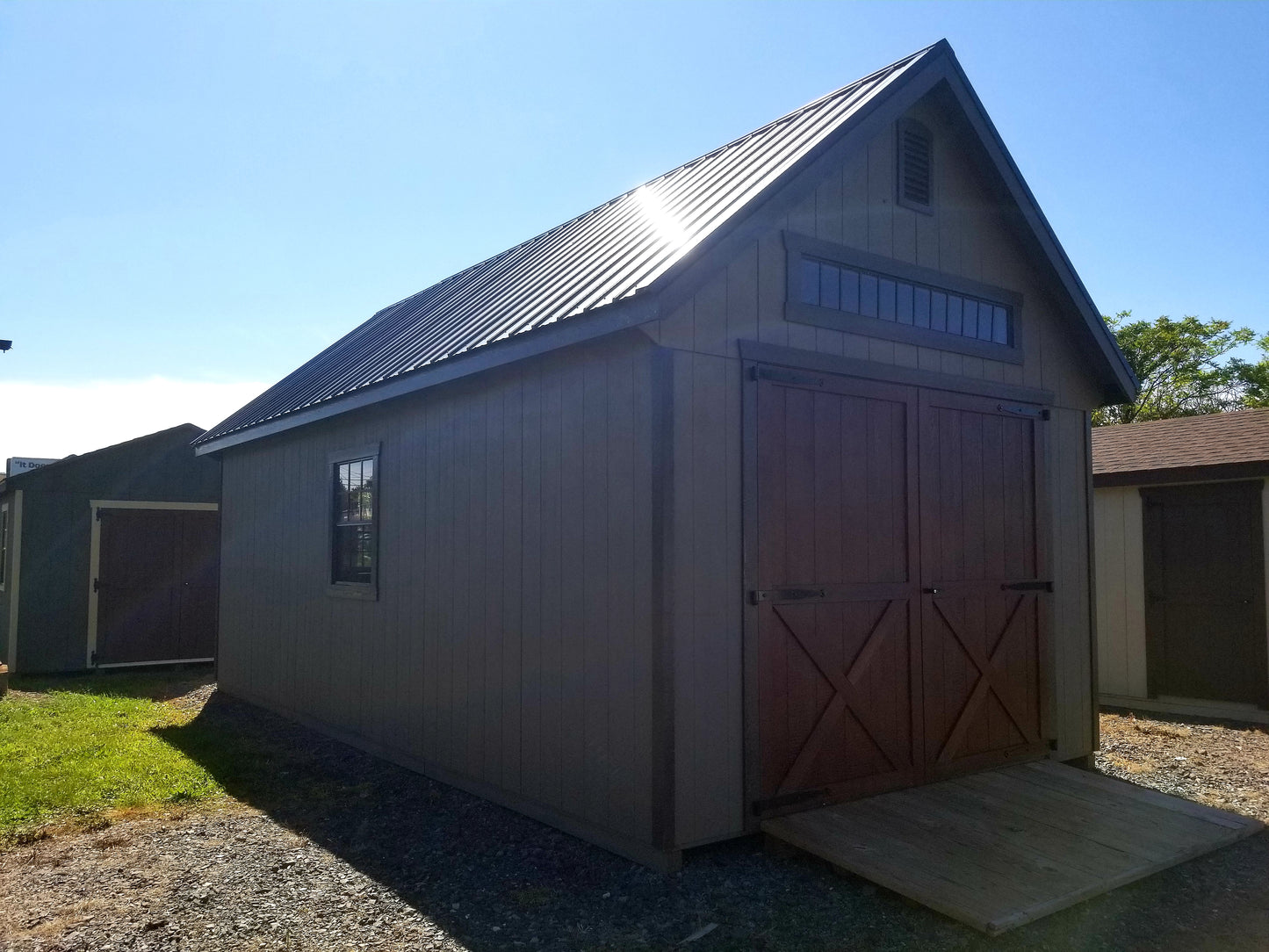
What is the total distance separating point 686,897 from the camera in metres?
4.72

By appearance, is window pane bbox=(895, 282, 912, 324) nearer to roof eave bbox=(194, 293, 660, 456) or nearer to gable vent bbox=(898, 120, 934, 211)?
gable vent bbox=(898, 120, 934, 211)

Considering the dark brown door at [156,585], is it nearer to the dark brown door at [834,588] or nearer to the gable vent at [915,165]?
the dark brown door at [834,588]

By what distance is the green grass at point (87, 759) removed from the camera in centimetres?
647

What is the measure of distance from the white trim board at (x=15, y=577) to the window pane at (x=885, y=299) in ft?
→ 39.8

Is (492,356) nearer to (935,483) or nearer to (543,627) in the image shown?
(543,627)

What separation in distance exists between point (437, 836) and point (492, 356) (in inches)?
112

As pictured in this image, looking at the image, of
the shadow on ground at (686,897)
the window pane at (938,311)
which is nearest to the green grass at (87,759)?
the shadow on ground at (686,897)

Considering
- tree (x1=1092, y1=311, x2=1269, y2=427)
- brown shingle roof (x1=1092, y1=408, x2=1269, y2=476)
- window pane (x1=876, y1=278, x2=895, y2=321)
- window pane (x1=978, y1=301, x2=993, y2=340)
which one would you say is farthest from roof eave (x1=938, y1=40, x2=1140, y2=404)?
tree (x1=1092, y1=311, x2=1269, y2=427)

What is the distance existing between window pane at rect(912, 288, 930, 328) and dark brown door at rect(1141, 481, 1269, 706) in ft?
15.9

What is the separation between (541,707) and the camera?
601 cm

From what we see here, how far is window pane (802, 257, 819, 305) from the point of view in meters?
5.95

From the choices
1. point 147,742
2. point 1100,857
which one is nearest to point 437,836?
point 1100,857

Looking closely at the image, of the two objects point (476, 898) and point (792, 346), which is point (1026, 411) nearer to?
point (792, 346)

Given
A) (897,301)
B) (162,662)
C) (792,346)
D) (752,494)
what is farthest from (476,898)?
(162,662)
